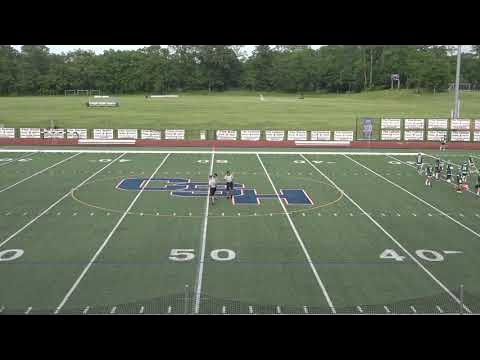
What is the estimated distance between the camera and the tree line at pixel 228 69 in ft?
373

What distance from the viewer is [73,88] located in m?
117

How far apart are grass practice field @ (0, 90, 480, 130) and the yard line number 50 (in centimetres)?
4373

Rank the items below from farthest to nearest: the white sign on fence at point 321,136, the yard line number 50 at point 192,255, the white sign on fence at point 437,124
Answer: the white sign on fence at point 437,124, the white sign on fence at point 321,136, the yard line number 50 at point 192,255

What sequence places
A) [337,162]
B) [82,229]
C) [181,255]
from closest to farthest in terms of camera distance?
[181,255] → [82,229] → [337,162]

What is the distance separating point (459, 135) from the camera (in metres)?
45.2

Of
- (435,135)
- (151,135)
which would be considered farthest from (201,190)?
(435,135)

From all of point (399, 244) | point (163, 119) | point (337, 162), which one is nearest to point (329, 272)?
point (399, 244)

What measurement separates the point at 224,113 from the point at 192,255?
199 feet

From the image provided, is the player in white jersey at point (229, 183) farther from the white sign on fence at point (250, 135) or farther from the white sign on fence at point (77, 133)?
the white sign on fence at point (77, 133)

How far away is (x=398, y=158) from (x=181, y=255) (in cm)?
2453

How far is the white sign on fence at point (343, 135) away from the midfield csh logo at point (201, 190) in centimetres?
1998

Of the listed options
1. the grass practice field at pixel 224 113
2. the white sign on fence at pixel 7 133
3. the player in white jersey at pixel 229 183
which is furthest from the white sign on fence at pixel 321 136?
the white sign on fence at pixel 7 133

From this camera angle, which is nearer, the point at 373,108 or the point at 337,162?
the point at 337,162

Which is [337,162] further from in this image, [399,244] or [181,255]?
[181,255]
